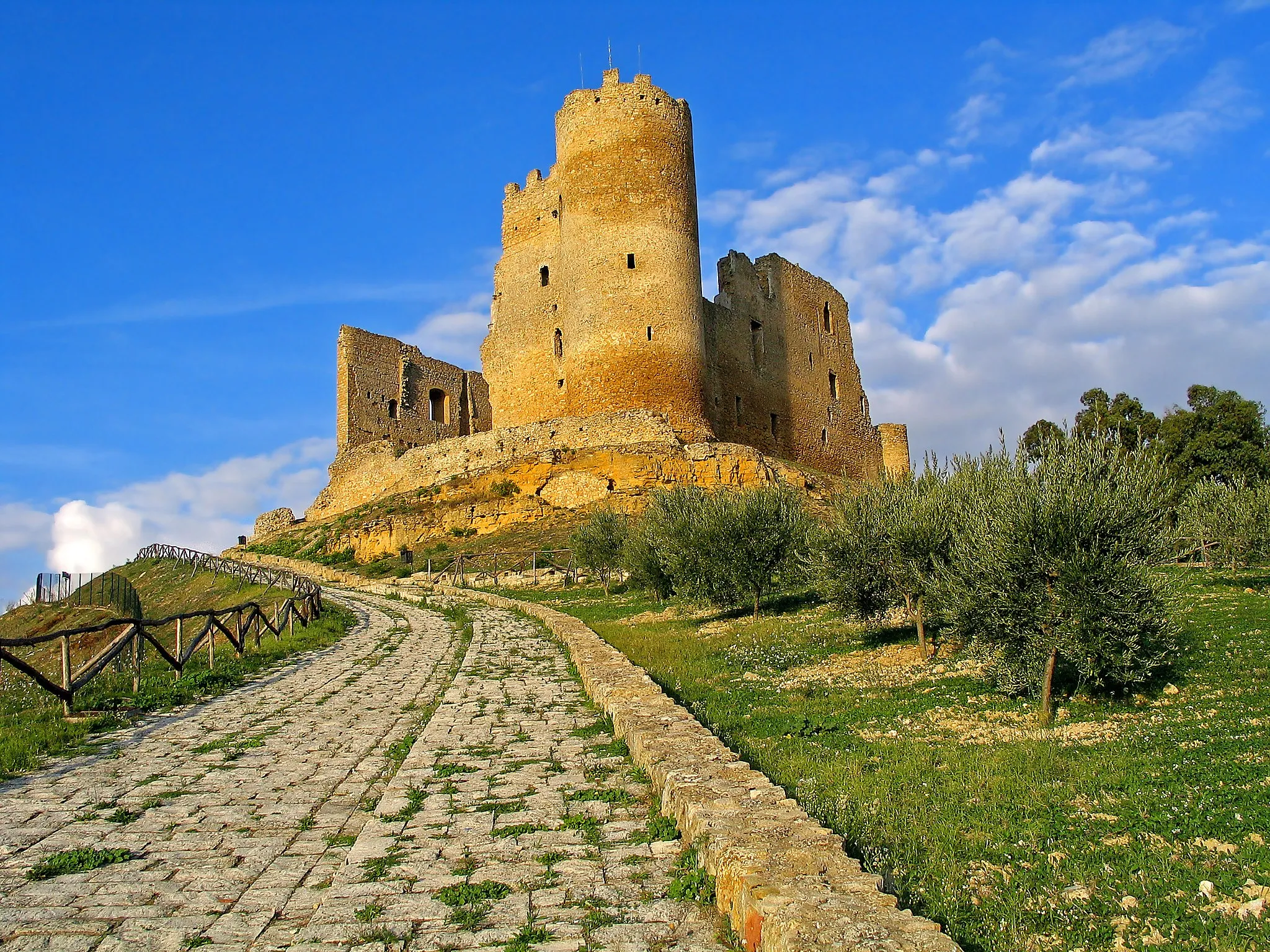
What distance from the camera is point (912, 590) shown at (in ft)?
42.4

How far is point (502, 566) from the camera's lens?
91.1 ft

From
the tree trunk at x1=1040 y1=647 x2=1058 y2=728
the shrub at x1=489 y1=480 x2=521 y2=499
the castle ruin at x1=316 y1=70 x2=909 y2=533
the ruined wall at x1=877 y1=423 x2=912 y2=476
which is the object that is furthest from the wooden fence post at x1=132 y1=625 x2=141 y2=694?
the ruined wall at x1=877 y1=423 x2=912 y2=476

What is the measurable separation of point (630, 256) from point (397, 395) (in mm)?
17729

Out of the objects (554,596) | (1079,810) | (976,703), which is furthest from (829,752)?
(554,596)

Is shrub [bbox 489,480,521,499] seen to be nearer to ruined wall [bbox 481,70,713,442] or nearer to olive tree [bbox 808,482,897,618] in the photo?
ruined wall [bbox 481,70,713,442]

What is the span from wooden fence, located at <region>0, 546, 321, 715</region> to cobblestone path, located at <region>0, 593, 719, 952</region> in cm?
95

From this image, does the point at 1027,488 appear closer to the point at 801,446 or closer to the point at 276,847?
the point at 276,847

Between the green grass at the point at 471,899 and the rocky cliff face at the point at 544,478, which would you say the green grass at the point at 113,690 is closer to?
the green grass at the point at 471,899

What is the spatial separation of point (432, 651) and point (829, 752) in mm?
8612

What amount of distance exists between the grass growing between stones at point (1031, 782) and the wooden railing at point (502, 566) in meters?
14.2

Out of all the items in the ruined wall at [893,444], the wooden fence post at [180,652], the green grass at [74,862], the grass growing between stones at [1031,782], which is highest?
the ruined wall at [893,444]

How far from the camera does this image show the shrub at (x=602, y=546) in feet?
82.1

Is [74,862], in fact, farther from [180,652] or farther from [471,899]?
[180,652]

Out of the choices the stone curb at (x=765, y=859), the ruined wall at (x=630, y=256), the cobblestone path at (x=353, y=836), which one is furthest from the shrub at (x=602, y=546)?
the stone curb at (x=765, y=859)
